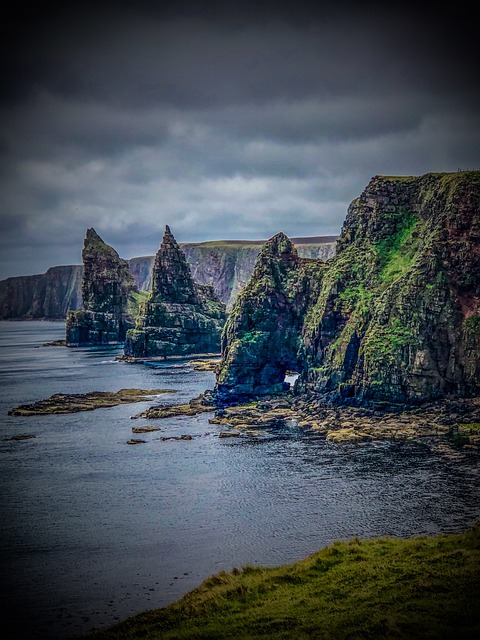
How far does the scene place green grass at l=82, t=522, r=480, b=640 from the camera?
50625mm

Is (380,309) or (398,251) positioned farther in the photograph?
(398,251)

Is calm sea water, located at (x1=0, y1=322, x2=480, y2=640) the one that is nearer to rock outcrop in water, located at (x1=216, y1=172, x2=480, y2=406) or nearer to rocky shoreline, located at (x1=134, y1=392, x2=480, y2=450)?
rocky shoreline, located at (x1=134, y1=392, x2=480, y2=450)

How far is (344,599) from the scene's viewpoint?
58000 millimetres

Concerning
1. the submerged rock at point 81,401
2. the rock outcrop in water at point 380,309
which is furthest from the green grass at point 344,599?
the submerged rock at point 81,401

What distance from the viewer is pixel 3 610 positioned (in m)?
70.3

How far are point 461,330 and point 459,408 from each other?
18.5 metres

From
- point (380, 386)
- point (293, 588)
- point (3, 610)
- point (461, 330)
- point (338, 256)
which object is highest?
point (338, 256)

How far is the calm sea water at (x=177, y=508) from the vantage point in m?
74.9

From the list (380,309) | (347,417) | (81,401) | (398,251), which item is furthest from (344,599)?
(81,401)

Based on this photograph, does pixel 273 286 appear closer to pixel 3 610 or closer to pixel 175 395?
pixel 175 395

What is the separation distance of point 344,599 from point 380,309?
108 meters

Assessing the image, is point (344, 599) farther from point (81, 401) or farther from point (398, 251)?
point (81, 401)

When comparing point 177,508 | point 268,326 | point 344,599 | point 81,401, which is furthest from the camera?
point 268,326

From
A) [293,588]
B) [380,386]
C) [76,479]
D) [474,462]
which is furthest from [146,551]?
[380,386]
